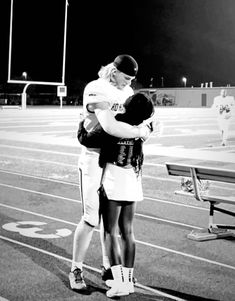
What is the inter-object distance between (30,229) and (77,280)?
199 centimetres

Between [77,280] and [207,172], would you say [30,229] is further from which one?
[207,172]

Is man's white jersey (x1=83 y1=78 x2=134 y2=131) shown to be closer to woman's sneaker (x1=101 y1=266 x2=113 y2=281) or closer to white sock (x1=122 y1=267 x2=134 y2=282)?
white sock (x1=122 y1=267 x2=134 y2=282)

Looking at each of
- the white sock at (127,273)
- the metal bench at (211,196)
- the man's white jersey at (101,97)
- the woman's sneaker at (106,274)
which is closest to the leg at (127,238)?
the white sock at (127,273)

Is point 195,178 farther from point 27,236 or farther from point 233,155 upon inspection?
point 233,155

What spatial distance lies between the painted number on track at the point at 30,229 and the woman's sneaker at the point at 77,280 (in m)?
1.57

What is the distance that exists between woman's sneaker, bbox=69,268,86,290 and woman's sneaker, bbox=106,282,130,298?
26 cm

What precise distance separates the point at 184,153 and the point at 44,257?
361 inches

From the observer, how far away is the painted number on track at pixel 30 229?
5734mm

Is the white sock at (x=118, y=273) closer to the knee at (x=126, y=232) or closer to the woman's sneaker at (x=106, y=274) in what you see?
the knee at (x=126, y=232)

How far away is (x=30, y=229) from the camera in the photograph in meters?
5.98

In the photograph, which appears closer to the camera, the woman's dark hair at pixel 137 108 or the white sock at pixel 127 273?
the woman's dark hair at pixel 137 108

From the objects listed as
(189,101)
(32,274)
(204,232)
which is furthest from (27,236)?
(189,101)

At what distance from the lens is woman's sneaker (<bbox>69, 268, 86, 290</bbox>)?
4.09 meters

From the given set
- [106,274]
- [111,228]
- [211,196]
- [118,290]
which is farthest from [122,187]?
[211,196]
